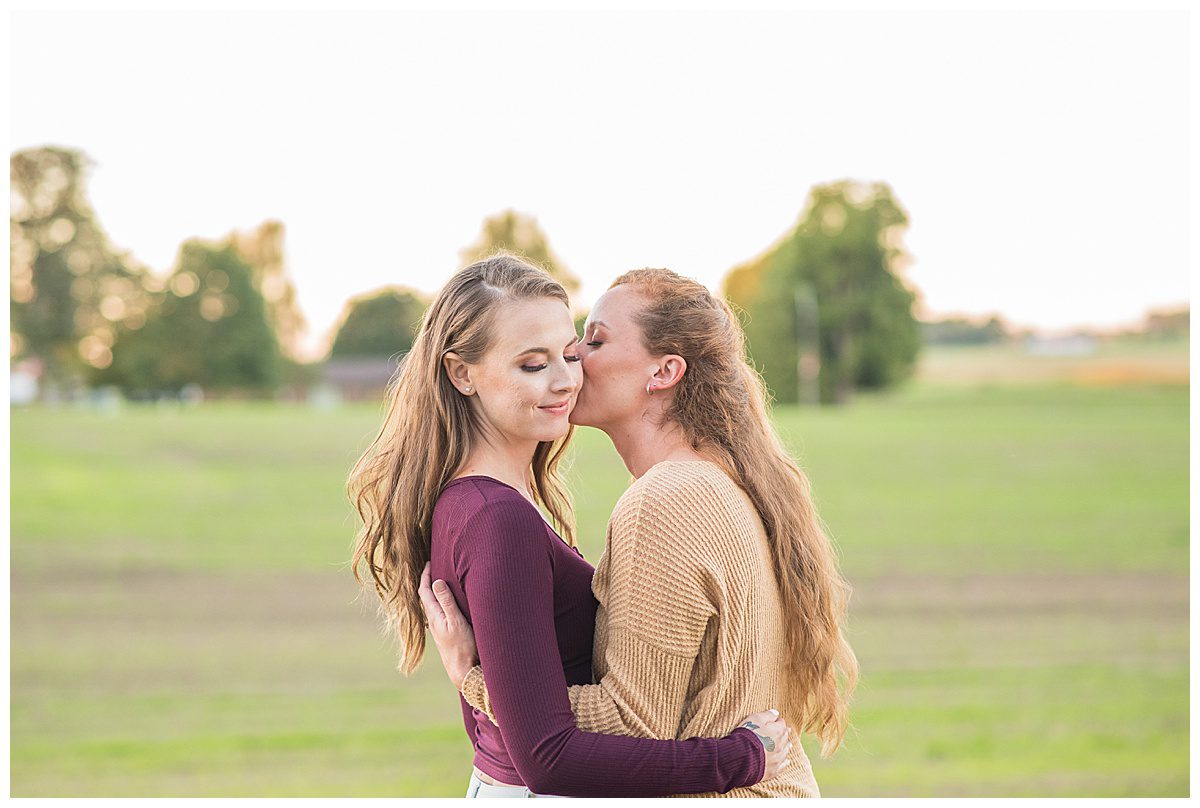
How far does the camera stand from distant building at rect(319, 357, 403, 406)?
99.6 feet

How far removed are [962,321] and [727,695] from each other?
30.3 metres

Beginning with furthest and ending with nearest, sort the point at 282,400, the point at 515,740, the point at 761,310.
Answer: the point at 282,400, the point at 761,310, the point at 515,740

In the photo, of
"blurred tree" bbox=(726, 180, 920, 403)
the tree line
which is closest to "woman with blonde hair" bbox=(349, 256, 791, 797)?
the tree line

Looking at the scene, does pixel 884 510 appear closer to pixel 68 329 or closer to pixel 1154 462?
pixel 1154 462

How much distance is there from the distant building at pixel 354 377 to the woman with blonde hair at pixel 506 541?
91.0 feet

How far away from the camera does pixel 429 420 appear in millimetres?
1994

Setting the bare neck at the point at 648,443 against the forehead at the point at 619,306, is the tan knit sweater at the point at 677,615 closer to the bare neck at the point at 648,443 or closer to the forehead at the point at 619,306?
the bare neck at the point at 648,443

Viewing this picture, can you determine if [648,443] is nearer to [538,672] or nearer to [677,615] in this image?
[677,615]

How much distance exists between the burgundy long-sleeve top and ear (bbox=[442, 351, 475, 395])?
0.19 metres

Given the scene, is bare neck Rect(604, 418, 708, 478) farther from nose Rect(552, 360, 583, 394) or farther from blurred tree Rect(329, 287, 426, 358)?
blurred tree Rect(329, 287, 426, 358)

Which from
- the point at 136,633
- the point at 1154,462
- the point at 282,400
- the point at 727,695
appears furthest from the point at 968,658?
the point at 282,400

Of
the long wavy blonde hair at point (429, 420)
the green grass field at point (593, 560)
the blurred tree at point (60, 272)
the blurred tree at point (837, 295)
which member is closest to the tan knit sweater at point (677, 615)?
the long wavy blonde hair at point (429, 420)

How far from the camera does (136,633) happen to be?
59.1ft

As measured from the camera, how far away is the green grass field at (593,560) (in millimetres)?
11375
